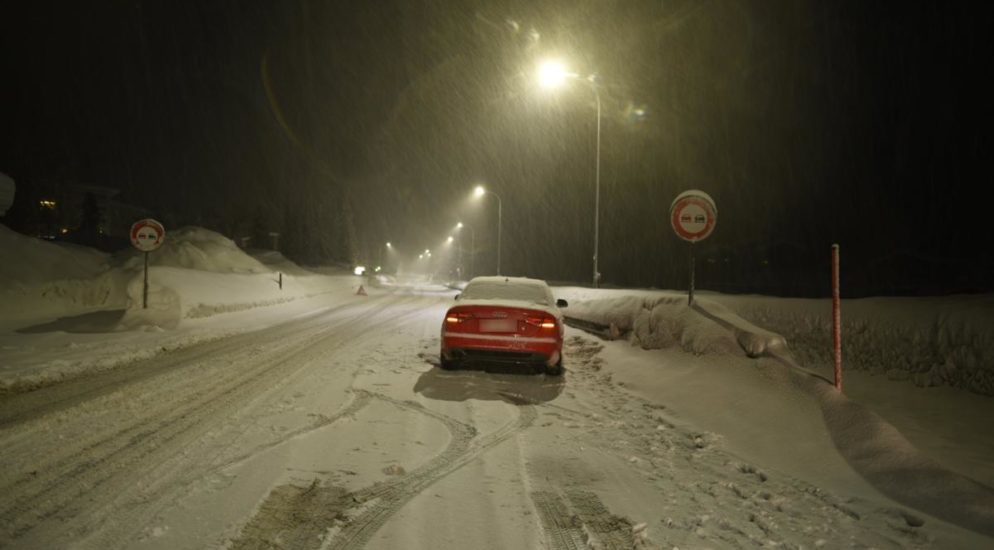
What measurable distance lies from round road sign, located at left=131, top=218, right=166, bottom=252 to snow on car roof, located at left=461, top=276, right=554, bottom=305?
9427mm

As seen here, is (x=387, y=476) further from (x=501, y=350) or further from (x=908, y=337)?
(x=908, y=337)

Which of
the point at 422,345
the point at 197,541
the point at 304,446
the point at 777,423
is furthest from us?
the point at 422,345

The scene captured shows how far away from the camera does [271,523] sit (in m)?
3.45

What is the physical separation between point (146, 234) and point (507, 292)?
35.1 feet

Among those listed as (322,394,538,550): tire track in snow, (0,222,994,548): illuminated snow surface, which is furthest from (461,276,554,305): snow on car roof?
(322,394,538,550): tire track in snow

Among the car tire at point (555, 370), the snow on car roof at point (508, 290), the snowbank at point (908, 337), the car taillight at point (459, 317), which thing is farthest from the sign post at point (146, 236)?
the snowbank at point (908, 337)

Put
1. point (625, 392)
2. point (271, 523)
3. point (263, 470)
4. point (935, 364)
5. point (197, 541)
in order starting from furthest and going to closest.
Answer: point (625, 392) → point (935, 364) → point (263, 470) → point (271, 523) → point (197, 541)

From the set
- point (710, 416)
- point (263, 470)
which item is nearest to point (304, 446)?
point (263, 470)

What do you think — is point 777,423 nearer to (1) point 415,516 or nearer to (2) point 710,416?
(2) point 710,416

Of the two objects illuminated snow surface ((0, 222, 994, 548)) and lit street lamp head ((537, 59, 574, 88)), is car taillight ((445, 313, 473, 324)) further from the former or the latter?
lit street lamp head ((537, 59, 574, 88))

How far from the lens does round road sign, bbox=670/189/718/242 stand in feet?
31.7

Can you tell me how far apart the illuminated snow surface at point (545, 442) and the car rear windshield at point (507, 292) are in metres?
1.27

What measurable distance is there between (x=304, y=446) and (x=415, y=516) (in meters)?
1.85

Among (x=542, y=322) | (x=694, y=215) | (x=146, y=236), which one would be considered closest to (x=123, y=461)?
(x=542, y=322)
